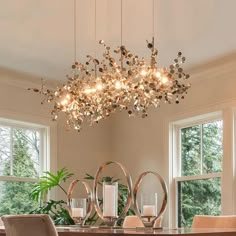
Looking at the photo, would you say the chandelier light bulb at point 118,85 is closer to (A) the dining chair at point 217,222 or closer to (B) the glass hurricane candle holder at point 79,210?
(B) the glass hurricane candle holder at point 79,210

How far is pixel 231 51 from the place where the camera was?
16.8 ft

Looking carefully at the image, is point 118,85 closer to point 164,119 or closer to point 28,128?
point 164,119

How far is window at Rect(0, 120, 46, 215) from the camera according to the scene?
19.2 ft

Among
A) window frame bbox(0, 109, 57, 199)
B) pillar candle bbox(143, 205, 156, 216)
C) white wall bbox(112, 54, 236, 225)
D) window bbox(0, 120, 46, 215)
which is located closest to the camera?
pillar candle bbox(143, 205, 156, 216)

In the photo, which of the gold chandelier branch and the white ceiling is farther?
the white ceiling

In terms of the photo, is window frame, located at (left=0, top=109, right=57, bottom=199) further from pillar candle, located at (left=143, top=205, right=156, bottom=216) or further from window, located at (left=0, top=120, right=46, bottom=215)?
pillar candle, located at (left=143, top=205, right=156, bottom=216)

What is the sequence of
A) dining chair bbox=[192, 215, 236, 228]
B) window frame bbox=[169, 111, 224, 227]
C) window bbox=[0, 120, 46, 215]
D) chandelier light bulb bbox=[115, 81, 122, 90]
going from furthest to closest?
window bbox=[0, 120, 46, 215]
window frame bbox=[169, 111, 224, 227]
chandelier light bulb bbox=[115, 81, 122, 90]
dining chair bbox=[192, 215, 236, 228]

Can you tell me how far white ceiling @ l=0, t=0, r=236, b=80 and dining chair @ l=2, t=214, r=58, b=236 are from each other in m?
2.01

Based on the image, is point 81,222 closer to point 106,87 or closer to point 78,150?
point 106,87

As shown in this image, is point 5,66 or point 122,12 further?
point 5,66

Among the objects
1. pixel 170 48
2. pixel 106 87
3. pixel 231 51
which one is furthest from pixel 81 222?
pixel 231 51

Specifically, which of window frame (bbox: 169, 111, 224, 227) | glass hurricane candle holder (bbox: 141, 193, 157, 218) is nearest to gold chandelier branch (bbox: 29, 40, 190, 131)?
glass hurricane candle holder (bbox: 141, 193, 157, 218)

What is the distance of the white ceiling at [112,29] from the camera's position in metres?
3.98

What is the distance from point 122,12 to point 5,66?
2032 millimetres
